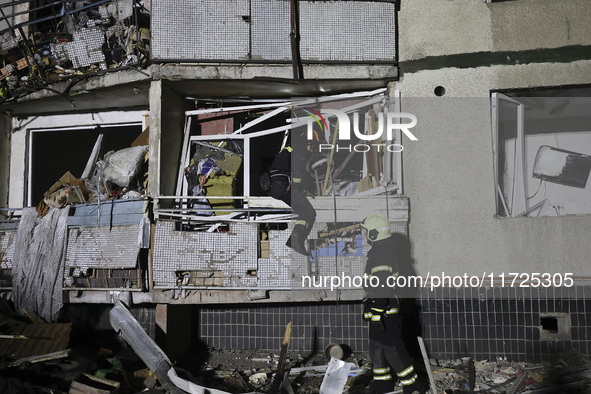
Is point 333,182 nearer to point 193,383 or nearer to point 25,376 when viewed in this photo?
point 193,383

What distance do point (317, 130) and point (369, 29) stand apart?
1879 millimetres

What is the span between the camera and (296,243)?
636cm

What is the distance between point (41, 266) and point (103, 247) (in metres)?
1.24

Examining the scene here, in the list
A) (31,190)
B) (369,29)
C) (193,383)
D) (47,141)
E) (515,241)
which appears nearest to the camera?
(193,383)

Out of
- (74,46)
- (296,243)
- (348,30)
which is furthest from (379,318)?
(74,46)

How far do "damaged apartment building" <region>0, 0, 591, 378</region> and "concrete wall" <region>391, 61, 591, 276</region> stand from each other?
0.07ft

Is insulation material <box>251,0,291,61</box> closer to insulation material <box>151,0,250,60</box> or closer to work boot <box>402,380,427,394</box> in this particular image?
insulation material <box>151,0,250,60</box>

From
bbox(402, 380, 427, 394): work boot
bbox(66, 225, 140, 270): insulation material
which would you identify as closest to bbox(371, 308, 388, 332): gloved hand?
bbox(402, 380, 427, 394): work boot

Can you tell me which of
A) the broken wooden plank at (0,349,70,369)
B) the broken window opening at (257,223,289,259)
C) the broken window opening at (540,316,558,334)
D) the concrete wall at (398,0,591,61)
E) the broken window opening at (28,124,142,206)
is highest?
the concrete wall at (398,0,591,61)

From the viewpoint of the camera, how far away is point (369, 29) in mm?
6781

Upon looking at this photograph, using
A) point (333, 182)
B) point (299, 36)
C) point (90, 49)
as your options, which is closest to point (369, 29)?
point (299, 36)

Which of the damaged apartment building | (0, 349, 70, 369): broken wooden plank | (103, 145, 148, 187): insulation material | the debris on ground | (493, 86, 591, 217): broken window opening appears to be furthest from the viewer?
(493, 86, 591, 217): broken window opening

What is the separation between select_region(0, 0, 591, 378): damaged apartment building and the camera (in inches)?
247

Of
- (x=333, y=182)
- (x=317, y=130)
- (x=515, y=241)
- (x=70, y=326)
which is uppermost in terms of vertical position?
(x=317, y=130)
